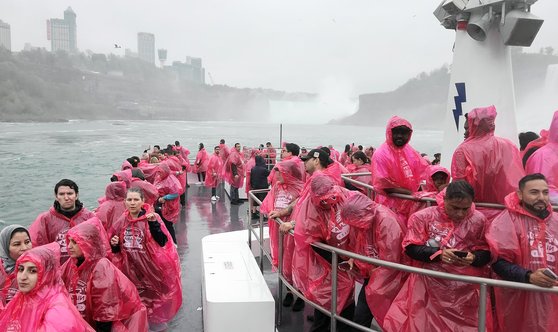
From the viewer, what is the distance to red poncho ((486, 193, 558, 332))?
9.30 ft

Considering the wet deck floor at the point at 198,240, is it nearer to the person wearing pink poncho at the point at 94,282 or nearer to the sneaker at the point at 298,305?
the sneaker at the point at 298,305

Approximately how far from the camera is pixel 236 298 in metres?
3.92

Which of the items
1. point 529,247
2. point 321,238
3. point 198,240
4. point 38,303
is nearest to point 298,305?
point 321,238

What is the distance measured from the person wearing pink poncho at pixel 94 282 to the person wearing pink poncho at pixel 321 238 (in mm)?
1438

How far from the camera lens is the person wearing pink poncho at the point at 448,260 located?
2977mm

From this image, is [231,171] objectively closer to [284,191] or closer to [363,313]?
[284,191]

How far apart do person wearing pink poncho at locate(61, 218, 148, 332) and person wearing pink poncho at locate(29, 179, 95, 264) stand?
924 mm

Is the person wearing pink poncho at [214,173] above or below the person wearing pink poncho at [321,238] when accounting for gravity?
above

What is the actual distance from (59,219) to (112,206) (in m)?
0.66

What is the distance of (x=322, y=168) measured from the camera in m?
4.98

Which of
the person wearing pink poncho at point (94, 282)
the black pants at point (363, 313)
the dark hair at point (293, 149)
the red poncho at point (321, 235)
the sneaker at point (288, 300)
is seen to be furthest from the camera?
the dark hair at point (293, 149)

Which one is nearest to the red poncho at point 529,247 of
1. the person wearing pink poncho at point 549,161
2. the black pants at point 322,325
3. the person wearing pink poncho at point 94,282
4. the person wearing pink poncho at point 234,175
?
the person wearing pink poncho at point 549,161

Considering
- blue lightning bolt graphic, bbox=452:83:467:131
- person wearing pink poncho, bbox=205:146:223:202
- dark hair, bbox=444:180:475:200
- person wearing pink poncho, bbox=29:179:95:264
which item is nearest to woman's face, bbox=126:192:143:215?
person wearing pink poncho, bbox=29:179:95:264

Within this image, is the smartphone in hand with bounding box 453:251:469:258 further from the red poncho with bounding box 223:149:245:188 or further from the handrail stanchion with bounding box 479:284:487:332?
the red poncho with bounding box 223:149:245:188
